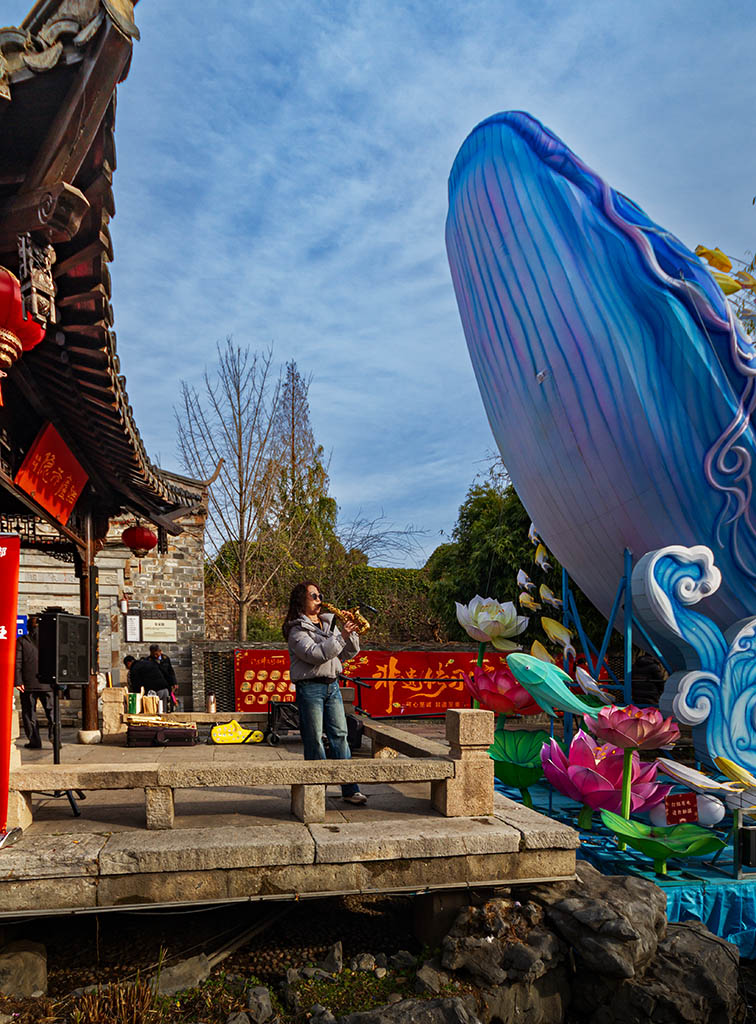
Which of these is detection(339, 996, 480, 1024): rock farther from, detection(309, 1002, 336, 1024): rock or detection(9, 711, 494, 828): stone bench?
detection(9, 711, 494, 828): stone bench

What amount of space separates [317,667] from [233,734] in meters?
3.04

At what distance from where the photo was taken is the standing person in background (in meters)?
4.84

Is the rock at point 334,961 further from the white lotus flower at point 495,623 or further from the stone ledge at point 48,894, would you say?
the white lotus flower at point 495,623

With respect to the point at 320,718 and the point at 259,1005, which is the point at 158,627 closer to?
the point at 320,718

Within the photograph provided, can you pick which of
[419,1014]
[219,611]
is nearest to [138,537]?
[419,1014]

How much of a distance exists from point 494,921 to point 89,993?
82.7 inches

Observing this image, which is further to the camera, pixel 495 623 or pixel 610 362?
pixel 495 623

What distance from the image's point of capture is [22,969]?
12.1 feet

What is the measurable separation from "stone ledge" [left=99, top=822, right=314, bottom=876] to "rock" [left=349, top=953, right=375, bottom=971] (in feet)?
2.18

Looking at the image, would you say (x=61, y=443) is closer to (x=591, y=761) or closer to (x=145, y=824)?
(x=145, y=824)

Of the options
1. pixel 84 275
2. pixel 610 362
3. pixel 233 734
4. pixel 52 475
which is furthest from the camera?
pixel 233 734

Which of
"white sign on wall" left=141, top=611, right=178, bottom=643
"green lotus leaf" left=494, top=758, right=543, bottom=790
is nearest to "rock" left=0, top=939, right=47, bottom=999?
"green lotus leaf" left=494, top=758, right=543, bottom=790

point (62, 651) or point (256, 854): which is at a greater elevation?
point (62, 651)

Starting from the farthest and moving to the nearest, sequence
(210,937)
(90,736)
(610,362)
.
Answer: (90,736) → (610,362) → (210,937)
